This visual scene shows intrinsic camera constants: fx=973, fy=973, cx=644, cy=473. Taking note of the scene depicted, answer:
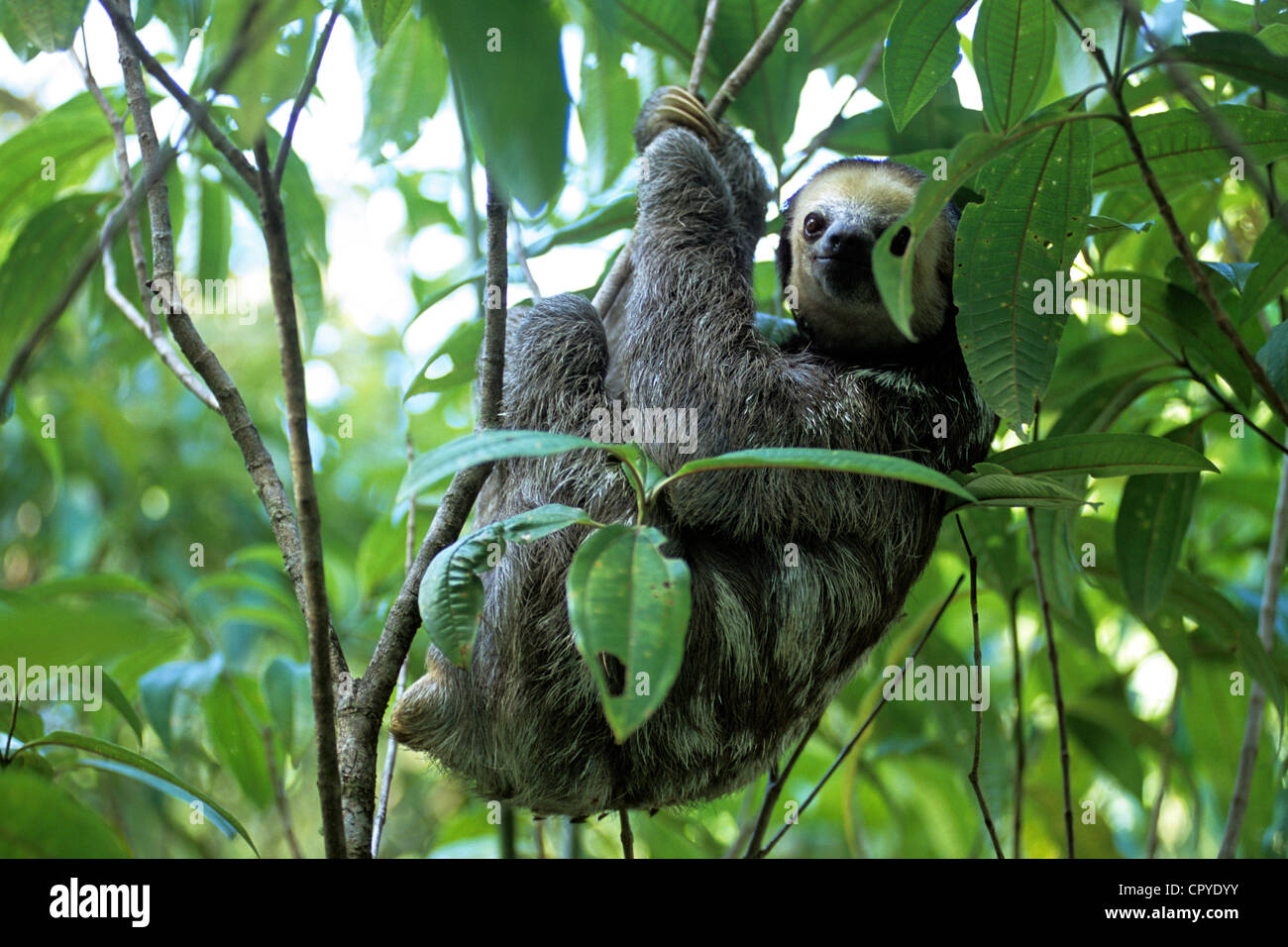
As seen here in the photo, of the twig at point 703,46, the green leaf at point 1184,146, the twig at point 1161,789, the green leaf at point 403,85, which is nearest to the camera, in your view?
the green leaf at point 1184,146

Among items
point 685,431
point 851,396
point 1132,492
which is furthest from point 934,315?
point 685,431

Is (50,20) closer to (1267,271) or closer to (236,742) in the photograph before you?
(236,742)

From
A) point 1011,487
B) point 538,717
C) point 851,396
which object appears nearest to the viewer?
point 1011,487

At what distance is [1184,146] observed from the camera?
3479mm

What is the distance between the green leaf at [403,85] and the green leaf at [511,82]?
337 centimetres

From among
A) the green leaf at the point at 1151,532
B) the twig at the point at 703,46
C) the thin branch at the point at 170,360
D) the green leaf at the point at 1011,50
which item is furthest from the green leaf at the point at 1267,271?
the thin branch at the point at 170,360

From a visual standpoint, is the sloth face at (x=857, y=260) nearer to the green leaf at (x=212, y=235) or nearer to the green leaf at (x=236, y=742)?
the green leaf at (x=212, y=235)

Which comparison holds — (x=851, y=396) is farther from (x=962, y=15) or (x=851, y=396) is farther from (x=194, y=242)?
(x=194, y=242)

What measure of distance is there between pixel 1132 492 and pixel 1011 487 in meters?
1.52

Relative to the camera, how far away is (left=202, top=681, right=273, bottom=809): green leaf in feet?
16.2

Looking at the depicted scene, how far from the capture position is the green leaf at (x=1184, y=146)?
3223 mm

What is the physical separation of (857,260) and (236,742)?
391cm

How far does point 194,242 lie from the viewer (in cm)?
556

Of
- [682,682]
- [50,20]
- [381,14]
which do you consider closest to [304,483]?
[381,14]
